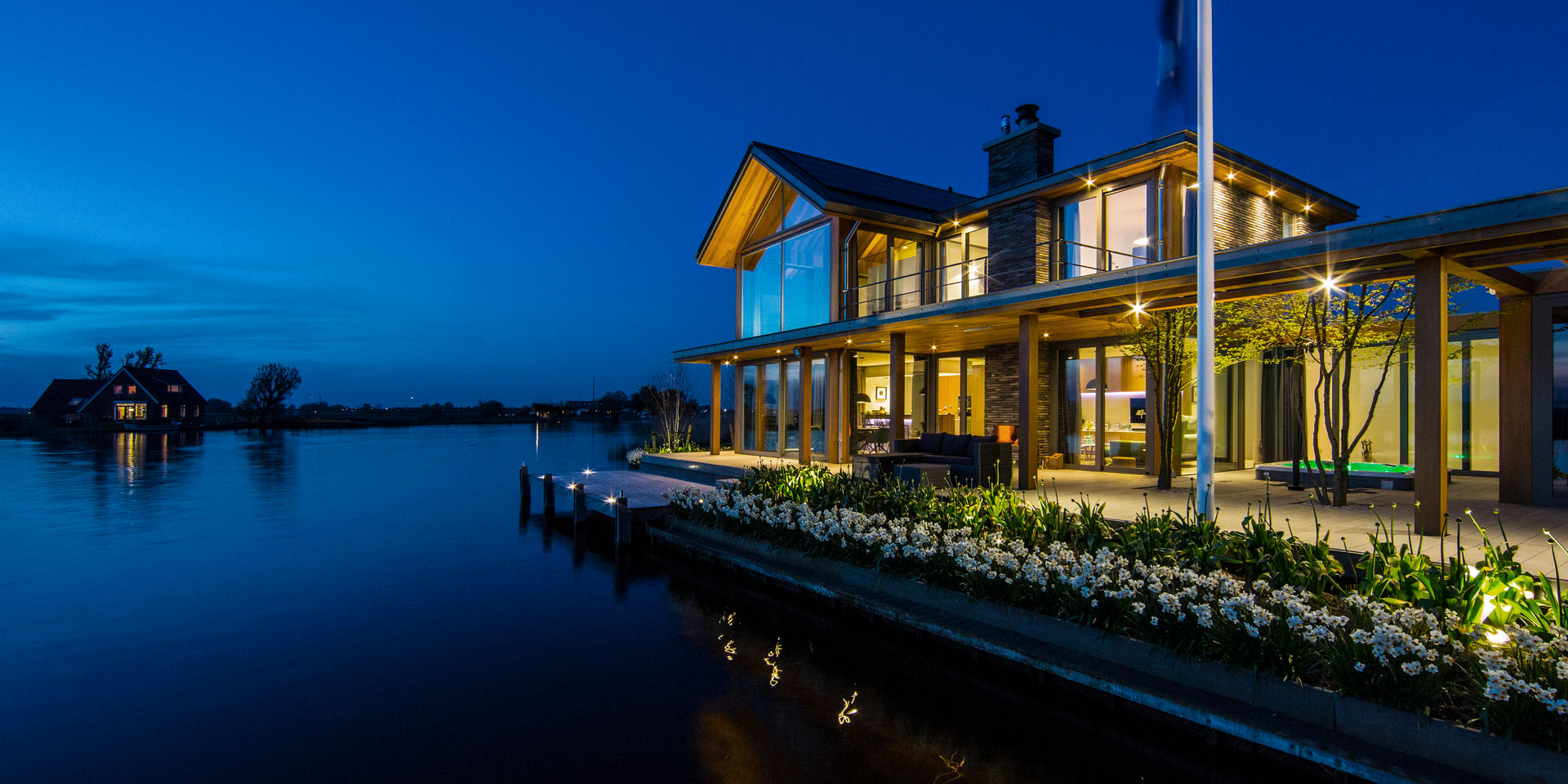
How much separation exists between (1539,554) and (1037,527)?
146 inches

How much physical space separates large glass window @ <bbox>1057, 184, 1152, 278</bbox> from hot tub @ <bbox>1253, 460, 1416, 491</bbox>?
375 centimetres

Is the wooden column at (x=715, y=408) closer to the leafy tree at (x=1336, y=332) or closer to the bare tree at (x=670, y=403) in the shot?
the bare tree at (x=670, y=403)

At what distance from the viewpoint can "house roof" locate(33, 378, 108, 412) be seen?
60281 mm

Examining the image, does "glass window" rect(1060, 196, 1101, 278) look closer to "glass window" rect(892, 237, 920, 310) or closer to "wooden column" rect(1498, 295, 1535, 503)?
"glass window" rect(892, 237, 920, 310)

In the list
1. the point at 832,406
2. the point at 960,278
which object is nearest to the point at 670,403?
the point at 832,406

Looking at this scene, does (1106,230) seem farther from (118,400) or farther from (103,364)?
(103,364)

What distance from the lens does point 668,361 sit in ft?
88.9

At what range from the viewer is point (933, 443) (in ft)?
39.7

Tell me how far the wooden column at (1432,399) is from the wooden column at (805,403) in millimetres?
11109

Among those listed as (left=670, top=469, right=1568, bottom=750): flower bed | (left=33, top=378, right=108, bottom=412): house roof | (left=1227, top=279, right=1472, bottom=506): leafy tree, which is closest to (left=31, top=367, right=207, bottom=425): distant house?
(left=33, top=378, right=108, bottom=412): house roof

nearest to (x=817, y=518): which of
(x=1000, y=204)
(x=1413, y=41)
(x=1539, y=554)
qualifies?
(x=1539, y=554)

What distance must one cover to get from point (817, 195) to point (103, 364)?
263ft

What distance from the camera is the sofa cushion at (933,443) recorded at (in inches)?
470

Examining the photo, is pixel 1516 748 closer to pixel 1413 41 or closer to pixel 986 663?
pixel 986 663
